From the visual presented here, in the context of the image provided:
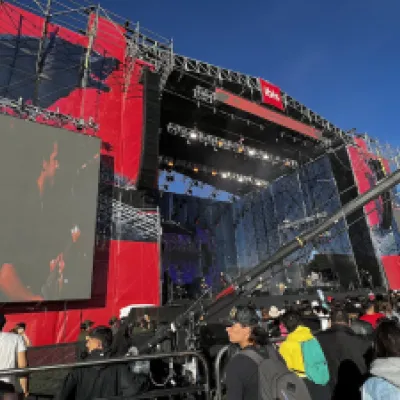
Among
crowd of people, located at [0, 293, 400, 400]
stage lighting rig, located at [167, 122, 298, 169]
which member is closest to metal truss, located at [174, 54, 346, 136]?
stage lighting rig, located at [167, 122, 298, 169]

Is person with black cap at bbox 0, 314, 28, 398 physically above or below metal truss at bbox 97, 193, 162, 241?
below

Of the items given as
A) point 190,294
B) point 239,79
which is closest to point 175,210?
point 190,294

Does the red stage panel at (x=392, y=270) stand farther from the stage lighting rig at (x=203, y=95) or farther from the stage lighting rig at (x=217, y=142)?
the stage lighting rig at (x=203, y=95)

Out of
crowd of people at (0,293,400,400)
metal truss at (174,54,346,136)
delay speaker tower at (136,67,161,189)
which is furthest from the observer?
metal truss at (174,54,346,136)

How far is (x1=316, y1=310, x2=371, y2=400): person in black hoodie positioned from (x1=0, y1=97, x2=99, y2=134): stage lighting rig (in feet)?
36.6

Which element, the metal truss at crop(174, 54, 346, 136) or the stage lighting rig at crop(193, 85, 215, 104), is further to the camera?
the stage lighting rig at crop(193, 85, 215, 104)

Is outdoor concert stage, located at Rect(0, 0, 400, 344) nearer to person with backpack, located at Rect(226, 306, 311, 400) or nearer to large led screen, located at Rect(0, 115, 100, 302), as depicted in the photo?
large led screen, located at Rect(0, 115, 100, 302)

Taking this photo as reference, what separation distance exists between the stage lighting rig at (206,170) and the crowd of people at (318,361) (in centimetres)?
1684

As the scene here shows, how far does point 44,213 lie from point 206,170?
44.7 feet

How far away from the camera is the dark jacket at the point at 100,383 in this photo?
2.29m

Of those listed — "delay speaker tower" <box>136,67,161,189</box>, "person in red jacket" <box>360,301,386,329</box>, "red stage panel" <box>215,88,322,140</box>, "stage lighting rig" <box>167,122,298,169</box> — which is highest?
"red stage panel" <box>215,88,322,140</box>

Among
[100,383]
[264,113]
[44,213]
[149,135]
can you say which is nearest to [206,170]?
[264,113]

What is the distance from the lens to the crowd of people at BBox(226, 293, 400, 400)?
151cm

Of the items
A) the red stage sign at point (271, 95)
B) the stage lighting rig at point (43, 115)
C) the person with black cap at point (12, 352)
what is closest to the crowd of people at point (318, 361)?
the person with black cap at point (12, 352)
